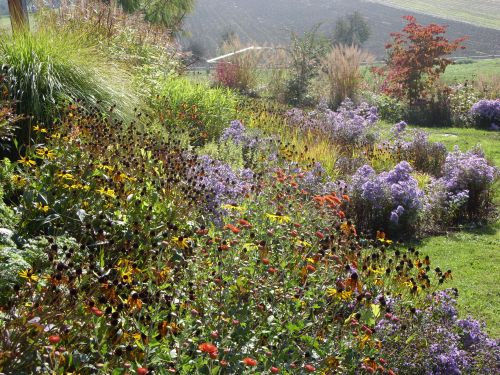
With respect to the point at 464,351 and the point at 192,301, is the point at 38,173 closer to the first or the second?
the point at 192,301

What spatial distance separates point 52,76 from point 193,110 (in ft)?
8.60

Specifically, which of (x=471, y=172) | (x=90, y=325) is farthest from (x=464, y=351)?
(x=471, y=172)

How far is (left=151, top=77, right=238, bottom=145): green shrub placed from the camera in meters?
8.32

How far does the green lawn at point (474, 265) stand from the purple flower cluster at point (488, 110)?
21.6 feet

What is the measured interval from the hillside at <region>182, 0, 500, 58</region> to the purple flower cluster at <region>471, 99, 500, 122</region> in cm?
6163

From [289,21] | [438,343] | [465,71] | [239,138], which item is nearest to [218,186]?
[438,343]

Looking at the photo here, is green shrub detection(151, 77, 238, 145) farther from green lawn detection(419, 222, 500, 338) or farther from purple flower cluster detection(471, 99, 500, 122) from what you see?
purple flower cluster detection(471, 99, 500, 122)

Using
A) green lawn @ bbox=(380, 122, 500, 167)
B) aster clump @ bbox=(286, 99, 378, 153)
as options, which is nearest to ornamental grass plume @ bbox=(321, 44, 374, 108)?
green lawn @ bbox=(380, 122, 500, 167)

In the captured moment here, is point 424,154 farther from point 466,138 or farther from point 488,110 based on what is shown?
point 488,110

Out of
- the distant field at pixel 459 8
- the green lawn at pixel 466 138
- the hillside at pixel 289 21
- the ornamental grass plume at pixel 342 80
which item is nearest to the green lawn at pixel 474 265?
the green lawn at pixel 466 138

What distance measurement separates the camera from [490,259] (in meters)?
5.70

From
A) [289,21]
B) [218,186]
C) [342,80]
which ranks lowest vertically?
[289,21]

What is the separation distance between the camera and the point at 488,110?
12641mm

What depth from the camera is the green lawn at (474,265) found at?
461cm
